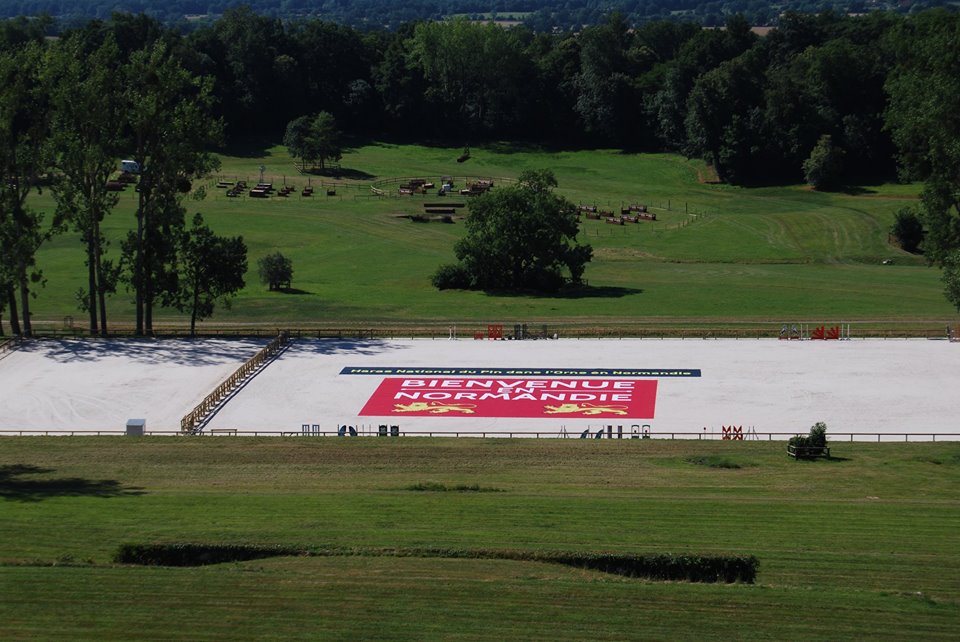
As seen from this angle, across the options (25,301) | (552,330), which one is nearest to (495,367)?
(552,330)

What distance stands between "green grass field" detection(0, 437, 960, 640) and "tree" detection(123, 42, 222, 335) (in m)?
27.1

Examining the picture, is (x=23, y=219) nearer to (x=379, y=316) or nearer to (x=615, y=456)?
(x=379, y=316)

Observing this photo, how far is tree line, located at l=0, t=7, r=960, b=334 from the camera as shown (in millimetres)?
90875

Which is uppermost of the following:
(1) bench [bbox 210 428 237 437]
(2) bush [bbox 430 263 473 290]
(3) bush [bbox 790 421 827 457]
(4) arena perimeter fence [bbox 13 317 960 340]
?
(2) bush [bbox 430 263 473 290]

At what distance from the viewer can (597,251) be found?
417ft

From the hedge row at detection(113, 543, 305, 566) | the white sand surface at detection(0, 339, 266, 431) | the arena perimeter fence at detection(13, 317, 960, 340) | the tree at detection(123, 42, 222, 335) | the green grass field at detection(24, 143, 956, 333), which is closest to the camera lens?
the hedge row at detection(113, 543, 305, 566)

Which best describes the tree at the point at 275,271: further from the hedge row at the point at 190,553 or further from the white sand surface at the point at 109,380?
the hedge row at the point at 190,553

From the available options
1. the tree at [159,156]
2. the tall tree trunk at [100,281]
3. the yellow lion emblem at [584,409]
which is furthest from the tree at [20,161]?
the yellow lion emblem at [584,409]

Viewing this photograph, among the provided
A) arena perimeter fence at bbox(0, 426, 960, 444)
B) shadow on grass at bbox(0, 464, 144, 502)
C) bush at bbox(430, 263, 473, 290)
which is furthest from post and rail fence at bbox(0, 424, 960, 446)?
bush at bbox(430, 263, 473, 290)

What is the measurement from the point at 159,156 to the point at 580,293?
3402 centimetres

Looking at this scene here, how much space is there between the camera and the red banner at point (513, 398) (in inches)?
2849

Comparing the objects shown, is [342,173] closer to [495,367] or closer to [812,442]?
[495,367]

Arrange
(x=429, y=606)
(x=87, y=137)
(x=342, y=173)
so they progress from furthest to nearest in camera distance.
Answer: (x=342, y=173) → (x=87, y=137) → (x=429, y=606)

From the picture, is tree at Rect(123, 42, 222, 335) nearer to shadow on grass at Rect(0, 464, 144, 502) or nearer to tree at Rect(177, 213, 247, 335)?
tree at Rect(177, 213, 247, 335)
